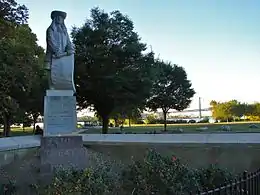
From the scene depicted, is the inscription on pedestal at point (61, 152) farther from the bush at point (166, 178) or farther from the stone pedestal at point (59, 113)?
the bush at point (166, 178)

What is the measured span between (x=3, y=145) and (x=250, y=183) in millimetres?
4867

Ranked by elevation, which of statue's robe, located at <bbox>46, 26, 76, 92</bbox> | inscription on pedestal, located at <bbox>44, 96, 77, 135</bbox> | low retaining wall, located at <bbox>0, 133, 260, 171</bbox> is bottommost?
low retaining wall, located at <bbox>0, 133, 260, 171</bbox>

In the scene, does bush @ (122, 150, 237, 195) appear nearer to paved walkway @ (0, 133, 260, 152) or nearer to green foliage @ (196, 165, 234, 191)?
green foliage @ (196, 165, 234, 191)

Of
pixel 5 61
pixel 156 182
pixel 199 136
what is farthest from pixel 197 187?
pixel 5 61

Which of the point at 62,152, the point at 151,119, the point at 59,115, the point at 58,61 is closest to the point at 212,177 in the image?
the point at 62,152

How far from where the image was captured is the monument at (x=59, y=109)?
6781mm

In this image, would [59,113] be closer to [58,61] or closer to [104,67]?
[58,61]

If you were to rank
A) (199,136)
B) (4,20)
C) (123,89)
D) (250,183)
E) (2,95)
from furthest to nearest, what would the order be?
(123,89), (2,95), (4,20), (199,136), (250,183)

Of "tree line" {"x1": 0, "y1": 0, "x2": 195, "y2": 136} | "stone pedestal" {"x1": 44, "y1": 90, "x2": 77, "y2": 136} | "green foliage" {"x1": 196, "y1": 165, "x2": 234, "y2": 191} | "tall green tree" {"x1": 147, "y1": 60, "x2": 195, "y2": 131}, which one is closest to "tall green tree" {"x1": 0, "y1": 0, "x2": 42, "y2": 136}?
"tree line" {"x1": 0, "y1": 0, "x2": 195, "y2": 136}

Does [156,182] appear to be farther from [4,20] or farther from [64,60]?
[4,20]

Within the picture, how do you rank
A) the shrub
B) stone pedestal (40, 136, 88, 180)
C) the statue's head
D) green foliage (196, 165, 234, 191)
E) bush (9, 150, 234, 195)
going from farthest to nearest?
the statue's head, stone pedestal (40, 136, 88, 180), green foliage (196, 165, 234, 191), the shrub, bush (9, 150, 234, 195)

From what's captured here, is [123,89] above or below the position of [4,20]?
below

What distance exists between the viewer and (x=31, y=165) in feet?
21.6

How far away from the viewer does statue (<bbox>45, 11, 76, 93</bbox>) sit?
7172 mm
